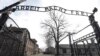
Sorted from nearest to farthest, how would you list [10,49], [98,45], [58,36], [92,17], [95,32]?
[98,45]
[95,32]
[92,17]
[10,49]
[58,36]

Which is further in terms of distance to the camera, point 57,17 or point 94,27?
point 57,17

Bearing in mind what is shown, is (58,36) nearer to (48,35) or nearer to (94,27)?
(48,35)

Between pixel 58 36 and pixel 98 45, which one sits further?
pixel 58 36

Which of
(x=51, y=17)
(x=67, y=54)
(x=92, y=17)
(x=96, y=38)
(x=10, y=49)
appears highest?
(x=51, y=17)

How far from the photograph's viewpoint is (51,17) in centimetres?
2884

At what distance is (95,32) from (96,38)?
0.35m

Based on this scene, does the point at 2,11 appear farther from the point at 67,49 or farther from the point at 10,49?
the point at 67,49

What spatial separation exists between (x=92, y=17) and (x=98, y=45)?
226 centimetres

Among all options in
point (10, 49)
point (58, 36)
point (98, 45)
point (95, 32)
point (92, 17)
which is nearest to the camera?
point (98, 45)

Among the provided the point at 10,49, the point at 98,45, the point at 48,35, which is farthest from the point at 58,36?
the point at 98,45

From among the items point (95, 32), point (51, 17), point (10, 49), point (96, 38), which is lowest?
point (10, 49)

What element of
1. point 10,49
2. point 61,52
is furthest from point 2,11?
point 61,52

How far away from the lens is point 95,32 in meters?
5.23

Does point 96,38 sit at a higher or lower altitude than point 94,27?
lower
